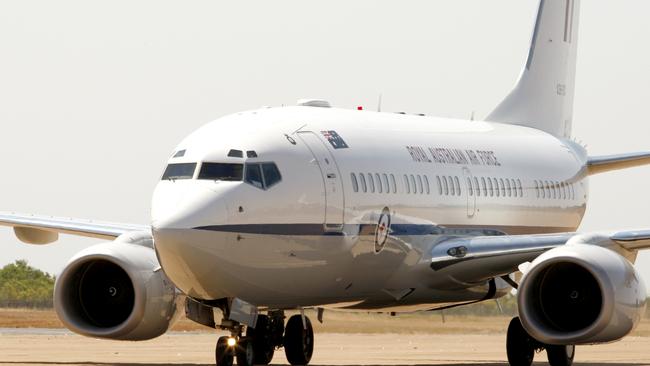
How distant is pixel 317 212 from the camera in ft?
78.2

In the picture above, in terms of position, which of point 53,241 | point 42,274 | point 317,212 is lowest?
point 42,274

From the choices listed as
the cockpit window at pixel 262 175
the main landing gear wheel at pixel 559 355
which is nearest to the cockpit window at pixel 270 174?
the cockpit window at pixel 262 175

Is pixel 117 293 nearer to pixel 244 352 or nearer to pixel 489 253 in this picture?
pixel 244 352

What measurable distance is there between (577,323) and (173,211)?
696 centimetres

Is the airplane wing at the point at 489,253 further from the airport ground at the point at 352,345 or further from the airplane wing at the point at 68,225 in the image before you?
the airplane wing at the point at 68,225

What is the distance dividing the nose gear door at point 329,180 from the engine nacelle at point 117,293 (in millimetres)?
3126

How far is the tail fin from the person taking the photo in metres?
36.9

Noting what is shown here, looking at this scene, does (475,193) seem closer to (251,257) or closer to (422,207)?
(422,207)

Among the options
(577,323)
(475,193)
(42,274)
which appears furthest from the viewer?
(42,274)

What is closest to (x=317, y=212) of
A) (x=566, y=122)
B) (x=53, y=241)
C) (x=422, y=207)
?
(x=422, y=207)

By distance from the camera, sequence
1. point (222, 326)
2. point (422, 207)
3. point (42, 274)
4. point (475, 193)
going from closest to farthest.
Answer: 1. point (222, 326)
2. point (422, 207)
3. point (475, 193)
4. point (42, 274)

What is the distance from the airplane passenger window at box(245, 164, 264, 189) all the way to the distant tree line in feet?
113

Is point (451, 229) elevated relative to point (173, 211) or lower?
lower

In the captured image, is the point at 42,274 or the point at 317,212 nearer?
the point at 317,212
